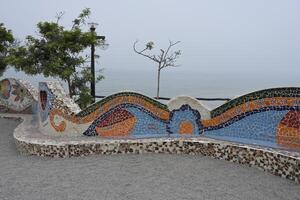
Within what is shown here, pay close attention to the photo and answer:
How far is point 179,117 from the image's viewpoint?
22.4ft

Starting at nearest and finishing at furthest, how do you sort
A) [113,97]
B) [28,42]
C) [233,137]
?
[233,137]
[113,97]
[28,42]

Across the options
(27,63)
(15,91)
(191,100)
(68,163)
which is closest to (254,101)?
(191,100)

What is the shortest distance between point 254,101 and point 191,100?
119 centimetres

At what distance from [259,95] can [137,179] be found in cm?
243

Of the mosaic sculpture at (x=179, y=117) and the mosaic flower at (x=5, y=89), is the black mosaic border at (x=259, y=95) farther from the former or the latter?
the mosaic flower at (x=5, y=89)

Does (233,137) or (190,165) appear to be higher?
(233,137)

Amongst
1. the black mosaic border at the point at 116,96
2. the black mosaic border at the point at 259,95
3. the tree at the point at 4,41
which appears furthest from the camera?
the tree at the point at 4,41

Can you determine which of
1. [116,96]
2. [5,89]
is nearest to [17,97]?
[5,89]

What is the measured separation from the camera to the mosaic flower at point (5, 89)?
1139cm

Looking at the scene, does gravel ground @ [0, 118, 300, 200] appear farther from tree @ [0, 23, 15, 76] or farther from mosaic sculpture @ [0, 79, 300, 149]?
tree @ [0, 23, 15, 76]

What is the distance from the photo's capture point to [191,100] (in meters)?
6.73

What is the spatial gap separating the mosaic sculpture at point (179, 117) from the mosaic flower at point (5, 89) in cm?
352

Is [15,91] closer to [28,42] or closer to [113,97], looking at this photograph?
[28,42]

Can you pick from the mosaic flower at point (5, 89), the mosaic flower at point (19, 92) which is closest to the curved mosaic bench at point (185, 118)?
the mosaic flower at point (19, 92)
